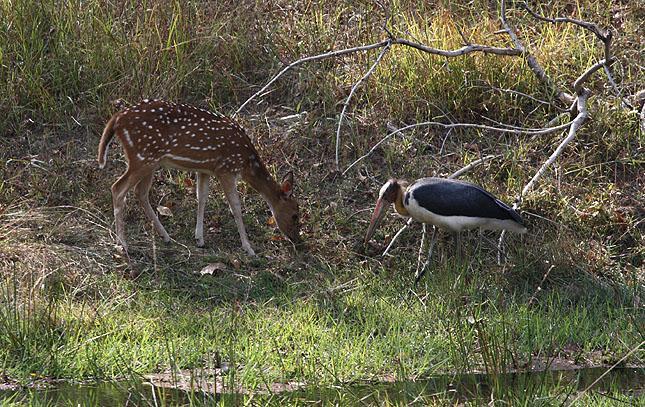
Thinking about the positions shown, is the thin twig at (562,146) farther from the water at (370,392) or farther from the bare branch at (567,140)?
the water at (370,392)

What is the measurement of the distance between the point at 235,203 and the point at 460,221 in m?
1.86

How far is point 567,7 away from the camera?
11.5m

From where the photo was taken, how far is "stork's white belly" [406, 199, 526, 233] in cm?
845

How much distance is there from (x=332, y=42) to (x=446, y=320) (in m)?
4.40

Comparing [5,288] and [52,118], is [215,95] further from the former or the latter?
[5,288]

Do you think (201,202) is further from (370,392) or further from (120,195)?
(370,392)

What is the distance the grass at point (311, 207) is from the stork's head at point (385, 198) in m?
0.29

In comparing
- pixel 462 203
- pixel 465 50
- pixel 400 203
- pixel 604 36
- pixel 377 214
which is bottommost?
pixel 377 214

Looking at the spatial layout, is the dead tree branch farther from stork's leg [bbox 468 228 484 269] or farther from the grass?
stork's leg [bbox 468 228 484 269]

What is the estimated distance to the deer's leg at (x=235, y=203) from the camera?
9.11 meters

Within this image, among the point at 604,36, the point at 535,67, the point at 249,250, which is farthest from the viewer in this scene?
the point at 535,67

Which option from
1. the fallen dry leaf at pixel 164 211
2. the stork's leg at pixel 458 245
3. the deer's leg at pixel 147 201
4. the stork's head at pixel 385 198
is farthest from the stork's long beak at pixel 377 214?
the fallen dry leaf at pixel 164 211

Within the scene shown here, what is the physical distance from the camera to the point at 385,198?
349 inches

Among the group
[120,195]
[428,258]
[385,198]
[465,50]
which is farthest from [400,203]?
[120,195]
